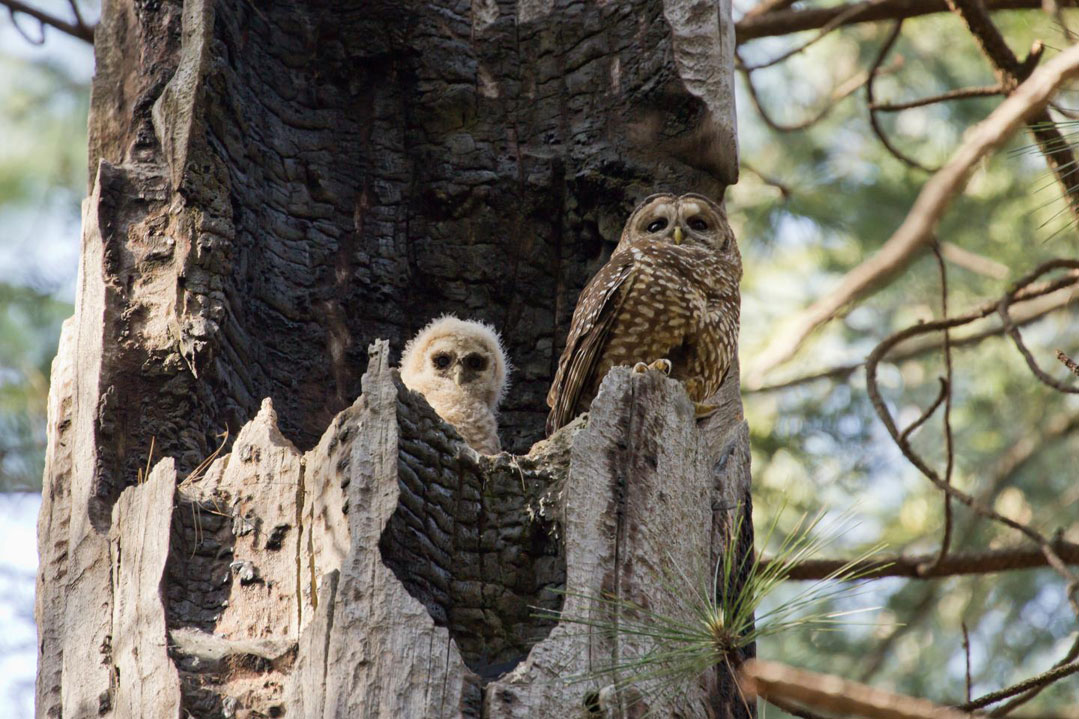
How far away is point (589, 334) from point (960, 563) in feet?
5.84

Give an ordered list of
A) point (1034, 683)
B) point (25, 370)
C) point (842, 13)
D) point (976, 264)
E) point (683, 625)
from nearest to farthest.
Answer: point (683, 625), point (1034, 683), point (842, 13), point (25, 370), point (976, 264)

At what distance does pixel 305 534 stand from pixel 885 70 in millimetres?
4100

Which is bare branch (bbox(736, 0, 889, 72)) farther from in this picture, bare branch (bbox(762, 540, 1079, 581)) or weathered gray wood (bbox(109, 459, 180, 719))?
weathered gray wood (bbox(109, 459, 180, 719))

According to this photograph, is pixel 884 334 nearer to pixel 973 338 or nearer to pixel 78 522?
pixel 973 338

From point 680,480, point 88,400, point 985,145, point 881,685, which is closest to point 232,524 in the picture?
point 88,400

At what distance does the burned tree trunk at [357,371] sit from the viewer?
2.35 meters

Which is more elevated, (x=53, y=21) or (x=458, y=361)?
(x=53, y=21)

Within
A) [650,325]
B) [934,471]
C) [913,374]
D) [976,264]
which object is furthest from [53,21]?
[913,374]

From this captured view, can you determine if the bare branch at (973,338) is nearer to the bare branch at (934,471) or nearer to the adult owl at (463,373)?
the bare branch at (934,471)

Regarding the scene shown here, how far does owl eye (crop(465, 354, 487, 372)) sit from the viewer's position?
4125 millimetres

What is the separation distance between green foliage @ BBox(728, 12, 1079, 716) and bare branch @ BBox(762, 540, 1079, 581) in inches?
59.1

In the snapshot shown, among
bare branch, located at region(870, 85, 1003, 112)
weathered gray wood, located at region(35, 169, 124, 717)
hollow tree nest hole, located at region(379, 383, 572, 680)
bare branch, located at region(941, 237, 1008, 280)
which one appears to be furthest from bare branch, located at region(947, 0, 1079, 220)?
weathered gray wood, located at region(35, 169, 124, 717)

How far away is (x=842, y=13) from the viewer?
5.08m

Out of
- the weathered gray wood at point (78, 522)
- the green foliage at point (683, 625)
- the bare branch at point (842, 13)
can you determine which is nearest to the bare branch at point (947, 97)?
the bare branch at point (842, 13)
